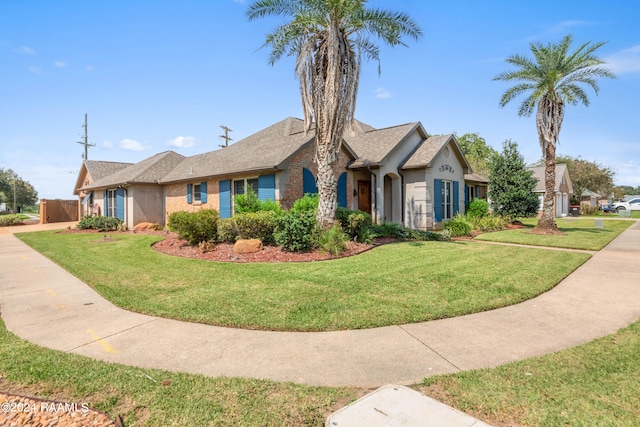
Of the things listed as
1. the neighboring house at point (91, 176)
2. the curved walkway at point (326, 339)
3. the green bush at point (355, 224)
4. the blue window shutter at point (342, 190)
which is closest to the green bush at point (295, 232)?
the green bush at point (355, 224)

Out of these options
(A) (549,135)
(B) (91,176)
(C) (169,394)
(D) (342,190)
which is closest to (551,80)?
(A) (549,135)

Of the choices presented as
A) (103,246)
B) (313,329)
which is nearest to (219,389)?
(313,329)

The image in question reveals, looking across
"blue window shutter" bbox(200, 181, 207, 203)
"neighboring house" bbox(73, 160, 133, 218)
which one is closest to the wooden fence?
"neighboring house" bbox(73, 160, 133, 218)

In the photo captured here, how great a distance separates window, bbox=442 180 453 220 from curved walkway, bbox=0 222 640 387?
12.9 metres

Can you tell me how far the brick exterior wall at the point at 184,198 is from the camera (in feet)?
57.8

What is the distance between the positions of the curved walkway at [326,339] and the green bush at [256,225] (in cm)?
549

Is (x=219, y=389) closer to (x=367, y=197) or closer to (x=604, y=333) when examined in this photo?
(x=604, y=333)

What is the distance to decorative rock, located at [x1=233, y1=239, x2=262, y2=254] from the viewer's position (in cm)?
1040

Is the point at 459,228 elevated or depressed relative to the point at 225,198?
depressed

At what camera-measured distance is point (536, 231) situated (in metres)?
17.6

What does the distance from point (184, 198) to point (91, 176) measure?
1342 centimetres

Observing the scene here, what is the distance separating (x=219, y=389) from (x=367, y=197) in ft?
51.3

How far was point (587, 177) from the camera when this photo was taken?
4800cm

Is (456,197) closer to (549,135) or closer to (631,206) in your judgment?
(549,135)
